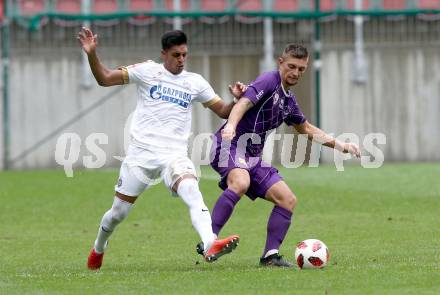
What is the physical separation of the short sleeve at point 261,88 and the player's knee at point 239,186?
2.22 feet

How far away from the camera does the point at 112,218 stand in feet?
33.4

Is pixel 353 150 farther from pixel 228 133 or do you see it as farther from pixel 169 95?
pixel 169 95

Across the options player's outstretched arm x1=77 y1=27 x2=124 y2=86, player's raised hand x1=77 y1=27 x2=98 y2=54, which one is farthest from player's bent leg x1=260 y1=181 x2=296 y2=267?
player's raised hand x1=77 y1=27 x2=98 y2=54

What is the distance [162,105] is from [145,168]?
0.56 m

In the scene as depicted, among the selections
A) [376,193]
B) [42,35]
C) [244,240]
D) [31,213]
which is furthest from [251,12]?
[244,240]

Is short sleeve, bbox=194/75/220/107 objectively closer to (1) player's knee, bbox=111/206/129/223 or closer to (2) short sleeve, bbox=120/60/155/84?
(2) short sleeve, bbox=120/60/155/84

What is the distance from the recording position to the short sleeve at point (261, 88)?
10.0 meters

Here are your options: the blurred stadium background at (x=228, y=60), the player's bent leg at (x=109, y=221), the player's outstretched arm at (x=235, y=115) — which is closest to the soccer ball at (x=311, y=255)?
the player's outstretched arm at (x=235, y=115)

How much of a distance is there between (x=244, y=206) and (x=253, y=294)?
9.03 meters

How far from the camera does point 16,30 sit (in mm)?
27125

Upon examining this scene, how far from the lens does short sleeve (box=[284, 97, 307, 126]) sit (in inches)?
411

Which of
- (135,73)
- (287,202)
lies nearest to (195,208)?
(287,202)

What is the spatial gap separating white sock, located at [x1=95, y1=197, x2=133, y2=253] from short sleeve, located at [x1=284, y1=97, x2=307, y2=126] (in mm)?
1663

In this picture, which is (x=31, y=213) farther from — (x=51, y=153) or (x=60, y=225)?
(x=51, y=153)
